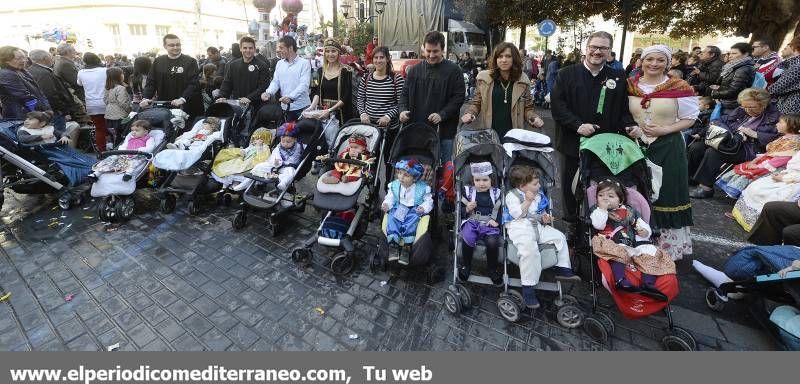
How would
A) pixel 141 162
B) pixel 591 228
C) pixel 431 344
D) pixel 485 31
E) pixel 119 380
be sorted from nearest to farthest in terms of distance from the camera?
pixel 119 380, pixel 431 344, pixel 591 228, pixel 141 162, pixel 485 31

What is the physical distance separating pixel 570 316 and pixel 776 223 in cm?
222

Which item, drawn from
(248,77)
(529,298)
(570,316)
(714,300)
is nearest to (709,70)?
(714,300)

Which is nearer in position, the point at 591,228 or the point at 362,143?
the point at 591,228

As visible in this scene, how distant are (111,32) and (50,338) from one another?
45261 mm

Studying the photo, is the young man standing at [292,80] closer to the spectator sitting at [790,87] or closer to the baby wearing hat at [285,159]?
the baby wearing hat at [285,159]

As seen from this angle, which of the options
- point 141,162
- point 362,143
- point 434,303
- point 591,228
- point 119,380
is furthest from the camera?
point 141,162

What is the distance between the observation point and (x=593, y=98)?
3.73 metres

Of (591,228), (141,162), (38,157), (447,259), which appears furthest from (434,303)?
(38,157)

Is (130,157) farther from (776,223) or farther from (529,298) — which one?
(776,223)

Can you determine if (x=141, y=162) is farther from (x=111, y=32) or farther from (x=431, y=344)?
(x=111, y=32)

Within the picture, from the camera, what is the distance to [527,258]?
2916 mm

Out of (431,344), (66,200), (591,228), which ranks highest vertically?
(591,228)

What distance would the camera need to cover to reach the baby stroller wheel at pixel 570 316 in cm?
294

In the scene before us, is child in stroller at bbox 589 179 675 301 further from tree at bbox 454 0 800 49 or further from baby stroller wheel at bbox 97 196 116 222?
tree at bbox 454 0 800 49
